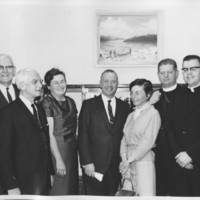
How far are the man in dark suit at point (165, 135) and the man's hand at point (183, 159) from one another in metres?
0.10

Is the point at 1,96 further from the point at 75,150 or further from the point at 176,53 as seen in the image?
the point at 176,53

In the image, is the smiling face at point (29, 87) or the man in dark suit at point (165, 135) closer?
the smiling face at point (29, 87)

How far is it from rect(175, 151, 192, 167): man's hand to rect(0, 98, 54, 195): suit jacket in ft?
3.97

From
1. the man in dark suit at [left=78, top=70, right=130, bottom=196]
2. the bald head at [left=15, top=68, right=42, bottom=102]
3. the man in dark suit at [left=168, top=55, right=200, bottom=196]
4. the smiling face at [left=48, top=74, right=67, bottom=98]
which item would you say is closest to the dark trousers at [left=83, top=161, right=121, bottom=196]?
the man in dark suit at [left=78, top=70, right=130, bottom=196]

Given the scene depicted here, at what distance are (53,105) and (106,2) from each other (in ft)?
7.53

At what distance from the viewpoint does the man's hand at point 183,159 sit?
127 inches

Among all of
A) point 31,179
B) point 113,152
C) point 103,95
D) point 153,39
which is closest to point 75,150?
point 113,152

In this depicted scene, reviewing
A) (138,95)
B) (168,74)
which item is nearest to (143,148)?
(138,95)

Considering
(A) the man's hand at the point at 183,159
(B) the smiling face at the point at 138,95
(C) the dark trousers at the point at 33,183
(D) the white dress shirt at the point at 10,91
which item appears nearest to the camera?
(C) the dark trousers at the point at 33,183

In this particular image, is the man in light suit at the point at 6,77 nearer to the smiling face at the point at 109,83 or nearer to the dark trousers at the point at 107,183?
the smiling face at the point at 109,83

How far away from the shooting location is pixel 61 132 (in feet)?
11.6

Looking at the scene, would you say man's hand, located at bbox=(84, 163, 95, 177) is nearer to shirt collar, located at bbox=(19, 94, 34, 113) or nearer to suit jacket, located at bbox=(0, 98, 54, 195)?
suit jacket, located at bbox=(0, 98, 54, 195)

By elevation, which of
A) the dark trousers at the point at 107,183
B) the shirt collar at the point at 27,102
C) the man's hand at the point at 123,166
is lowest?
the dark trousers at the point at 107,183

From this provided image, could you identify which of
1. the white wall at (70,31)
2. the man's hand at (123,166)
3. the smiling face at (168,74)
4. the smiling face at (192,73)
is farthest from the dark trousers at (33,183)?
the white wall at (70,31)
